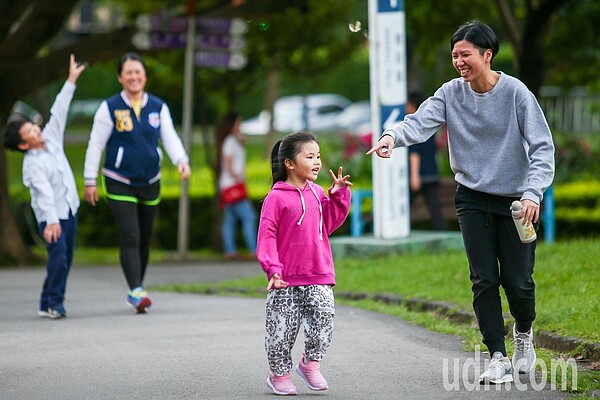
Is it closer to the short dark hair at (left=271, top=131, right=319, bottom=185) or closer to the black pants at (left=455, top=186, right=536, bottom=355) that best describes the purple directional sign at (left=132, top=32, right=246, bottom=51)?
the short dark hair at (left=271, top=131, right=319, bottom=185)

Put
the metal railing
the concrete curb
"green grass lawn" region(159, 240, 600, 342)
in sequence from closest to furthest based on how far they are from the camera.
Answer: the concrete curb, "green grass lawn" region(159, 240, 600, 342), the metal railing

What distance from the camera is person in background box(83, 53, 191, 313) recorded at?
30.0 feet

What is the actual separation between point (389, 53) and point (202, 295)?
3.30m

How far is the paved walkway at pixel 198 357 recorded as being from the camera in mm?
5996

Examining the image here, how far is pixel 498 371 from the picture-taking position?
19.5 feet

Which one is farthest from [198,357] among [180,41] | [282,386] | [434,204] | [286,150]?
[180,41]

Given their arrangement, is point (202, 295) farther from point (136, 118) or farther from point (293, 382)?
point (293, 382)

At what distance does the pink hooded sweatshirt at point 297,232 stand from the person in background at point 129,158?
328 centimetres

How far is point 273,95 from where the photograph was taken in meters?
29.8

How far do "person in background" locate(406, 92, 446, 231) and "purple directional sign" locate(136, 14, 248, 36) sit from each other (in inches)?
103

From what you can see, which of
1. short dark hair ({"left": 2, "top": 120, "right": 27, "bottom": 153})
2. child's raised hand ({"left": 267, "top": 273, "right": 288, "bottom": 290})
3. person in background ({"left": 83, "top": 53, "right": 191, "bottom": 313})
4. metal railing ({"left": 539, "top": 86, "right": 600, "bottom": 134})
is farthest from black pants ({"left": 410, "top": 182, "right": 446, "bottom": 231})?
metal railing ({"left": 539, "top": 86, "right": 600, "bottom": 134})

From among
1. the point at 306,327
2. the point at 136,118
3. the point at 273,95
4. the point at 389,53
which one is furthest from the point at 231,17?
the point at 273,95

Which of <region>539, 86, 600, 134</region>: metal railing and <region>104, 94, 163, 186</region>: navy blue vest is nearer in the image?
<region>104, 94, 163, 186</region>: navy blue vest

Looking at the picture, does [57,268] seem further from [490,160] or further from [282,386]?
[490,160]
